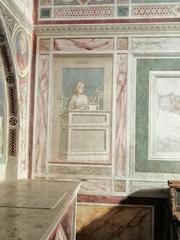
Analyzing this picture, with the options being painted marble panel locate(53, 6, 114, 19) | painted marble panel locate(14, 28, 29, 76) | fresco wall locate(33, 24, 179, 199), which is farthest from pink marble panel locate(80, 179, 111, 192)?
painted marble panel locate(53, 6, 114, 19)

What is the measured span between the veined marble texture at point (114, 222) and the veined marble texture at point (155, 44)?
2.38 m

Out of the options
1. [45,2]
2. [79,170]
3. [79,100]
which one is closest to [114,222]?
[79,170]

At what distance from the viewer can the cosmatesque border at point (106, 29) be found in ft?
17.3

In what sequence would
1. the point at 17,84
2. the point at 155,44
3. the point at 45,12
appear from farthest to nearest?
the point at 45,12, the point at 155,44, the point at 17,84

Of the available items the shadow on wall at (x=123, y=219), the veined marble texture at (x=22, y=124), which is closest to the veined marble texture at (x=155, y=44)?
the veined marble texture at (x=22, y=124)

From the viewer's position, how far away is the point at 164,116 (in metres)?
5.27

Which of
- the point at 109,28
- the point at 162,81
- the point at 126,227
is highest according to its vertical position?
the point at 109,28

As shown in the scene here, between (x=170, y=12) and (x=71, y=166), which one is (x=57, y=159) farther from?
(x=170, y=12)

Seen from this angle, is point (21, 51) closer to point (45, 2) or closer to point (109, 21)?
point (45, 2)

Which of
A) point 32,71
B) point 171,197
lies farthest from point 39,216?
point 32,71

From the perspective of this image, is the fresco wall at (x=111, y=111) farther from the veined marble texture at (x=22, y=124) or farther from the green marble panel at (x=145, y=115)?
the veined marble texture at (x=22, y=124)

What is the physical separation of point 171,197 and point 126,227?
101 cm

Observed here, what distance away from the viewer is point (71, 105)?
17.7 ft

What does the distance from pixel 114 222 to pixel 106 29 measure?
291 centimetres
